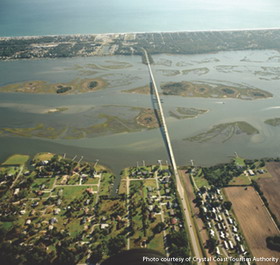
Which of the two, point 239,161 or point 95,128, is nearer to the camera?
point 239,161

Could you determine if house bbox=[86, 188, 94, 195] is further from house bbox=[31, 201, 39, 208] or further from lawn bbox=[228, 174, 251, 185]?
lawn bbox=[228, 174, 251, 185]

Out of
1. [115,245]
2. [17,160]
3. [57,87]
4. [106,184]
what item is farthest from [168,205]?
[57,87]

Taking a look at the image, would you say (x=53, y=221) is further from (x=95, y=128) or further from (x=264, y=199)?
(x=264, y=199)

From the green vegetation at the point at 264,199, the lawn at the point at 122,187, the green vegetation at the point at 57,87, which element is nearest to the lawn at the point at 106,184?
the lawn at the point at 122,187

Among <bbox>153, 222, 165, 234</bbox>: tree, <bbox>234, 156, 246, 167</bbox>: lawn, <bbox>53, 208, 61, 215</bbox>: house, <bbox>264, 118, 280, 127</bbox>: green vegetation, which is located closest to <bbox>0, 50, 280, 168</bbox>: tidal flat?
<bbox>264, 118, 280, 127</bbox>: green vegetation

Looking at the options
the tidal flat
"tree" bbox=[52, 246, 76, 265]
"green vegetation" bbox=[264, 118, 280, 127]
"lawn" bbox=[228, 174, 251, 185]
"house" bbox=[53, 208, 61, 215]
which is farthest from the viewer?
"green vegetation" bbox=[264, 118, 280, 127]

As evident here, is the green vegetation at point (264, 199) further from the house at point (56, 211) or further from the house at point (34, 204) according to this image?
the house at point (34, 204)
